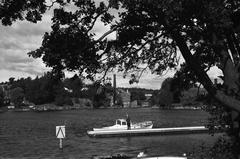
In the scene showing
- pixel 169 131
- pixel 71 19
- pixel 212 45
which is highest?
pixel 71 19

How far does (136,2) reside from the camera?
9.47 meters

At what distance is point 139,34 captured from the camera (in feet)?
40.3

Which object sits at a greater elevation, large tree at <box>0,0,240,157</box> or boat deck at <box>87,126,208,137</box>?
large tree at <box>0,0,240,157</box>

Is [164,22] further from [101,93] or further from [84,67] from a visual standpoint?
[101,93]

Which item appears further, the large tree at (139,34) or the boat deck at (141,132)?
the boat deck at (141,132)

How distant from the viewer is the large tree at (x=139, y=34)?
10.1 metres

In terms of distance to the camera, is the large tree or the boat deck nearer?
the large tree

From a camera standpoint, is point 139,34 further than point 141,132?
No

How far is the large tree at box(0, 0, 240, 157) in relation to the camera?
1013 cm

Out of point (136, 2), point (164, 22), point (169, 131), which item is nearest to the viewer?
point (136, 2)

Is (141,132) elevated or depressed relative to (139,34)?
depressed

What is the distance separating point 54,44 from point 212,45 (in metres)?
3.80

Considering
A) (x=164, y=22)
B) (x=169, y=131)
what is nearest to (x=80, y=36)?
(x=164, y=22)

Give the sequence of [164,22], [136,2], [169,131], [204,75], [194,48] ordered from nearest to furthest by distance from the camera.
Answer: [136,2]
[164,22]
[204,75]
[194,48]
[169,131]
